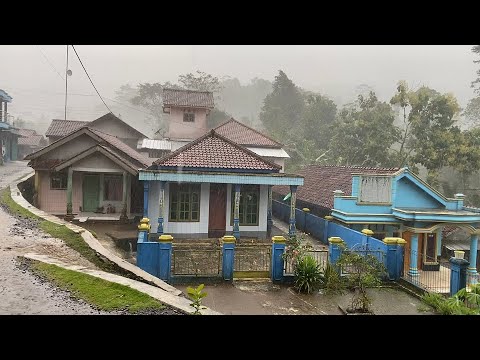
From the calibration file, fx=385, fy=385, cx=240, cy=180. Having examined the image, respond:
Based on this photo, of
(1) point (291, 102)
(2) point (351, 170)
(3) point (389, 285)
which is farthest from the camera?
(1) point (291, 102)

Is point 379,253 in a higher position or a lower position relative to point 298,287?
higher

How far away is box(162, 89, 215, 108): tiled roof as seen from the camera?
2330 cm

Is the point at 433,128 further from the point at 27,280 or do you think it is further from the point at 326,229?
the point at 27,280

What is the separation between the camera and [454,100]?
21703 millimetres

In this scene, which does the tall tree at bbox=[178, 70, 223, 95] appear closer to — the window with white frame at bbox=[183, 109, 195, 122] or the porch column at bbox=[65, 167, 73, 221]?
the window with white frame at bbox=[183, 109, 195, 122]

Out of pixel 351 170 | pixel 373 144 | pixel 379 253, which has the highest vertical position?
pixel 373 144

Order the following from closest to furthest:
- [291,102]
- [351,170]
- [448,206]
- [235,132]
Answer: [448,206], [351,170], [235,132], [291,102]

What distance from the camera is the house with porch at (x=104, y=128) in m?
21.2

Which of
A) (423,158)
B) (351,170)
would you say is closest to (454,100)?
(423,158)

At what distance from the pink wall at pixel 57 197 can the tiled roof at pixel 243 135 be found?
10.2 meters

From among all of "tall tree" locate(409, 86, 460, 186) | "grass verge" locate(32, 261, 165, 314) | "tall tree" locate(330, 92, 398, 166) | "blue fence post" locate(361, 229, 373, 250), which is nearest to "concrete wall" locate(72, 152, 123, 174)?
"grass verge" locate(32, 261, 165, 314)

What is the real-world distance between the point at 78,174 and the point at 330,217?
982 centimetres

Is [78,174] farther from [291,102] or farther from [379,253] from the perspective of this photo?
[291,102]

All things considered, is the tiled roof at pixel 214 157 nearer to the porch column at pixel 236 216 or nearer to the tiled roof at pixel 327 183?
the porch column at pixel 236 216
